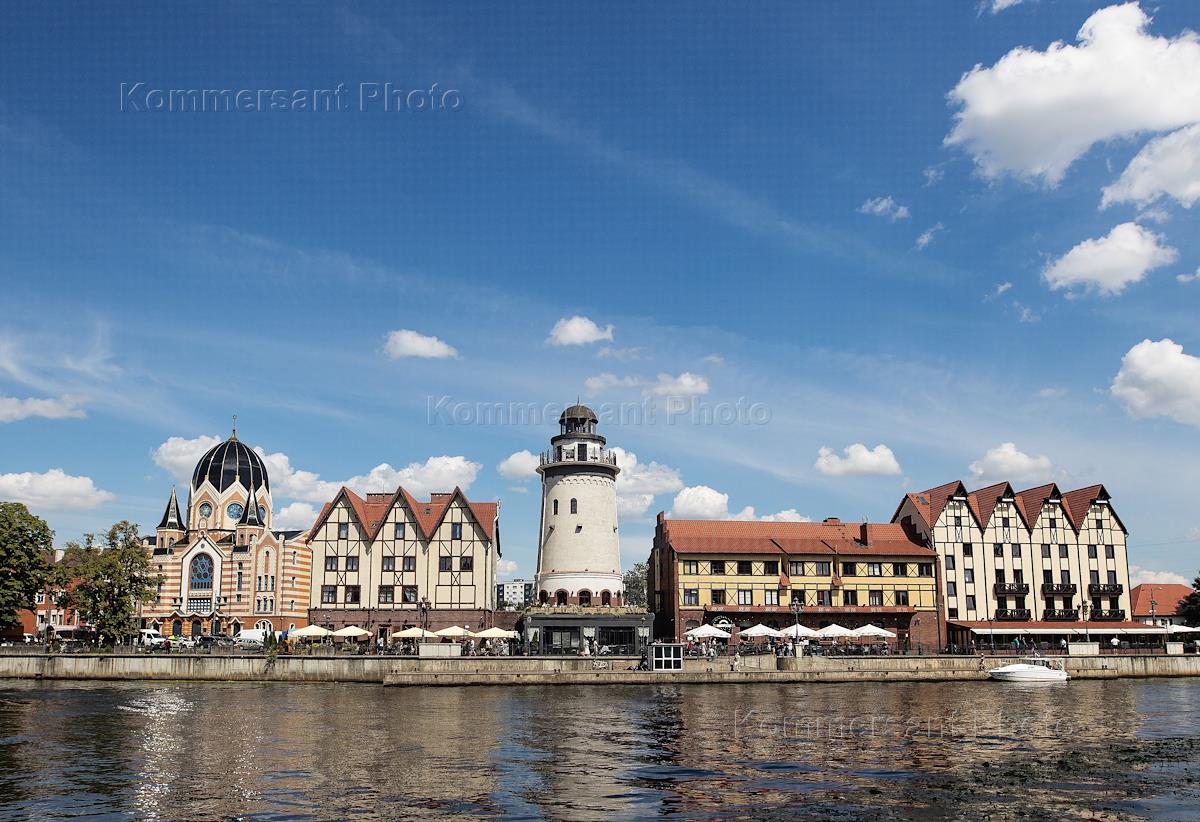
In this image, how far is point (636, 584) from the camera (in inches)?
6083

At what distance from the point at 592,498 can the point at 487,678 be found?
20.5m

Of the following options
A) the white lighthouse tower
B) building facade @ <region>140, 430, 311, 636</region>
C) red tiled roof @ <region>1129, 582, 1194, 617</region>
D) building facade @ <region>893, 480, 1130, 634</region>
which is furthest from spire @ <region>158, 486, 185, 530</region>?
red tiled roof @ <region>1129, 582, 1194, 617</region>

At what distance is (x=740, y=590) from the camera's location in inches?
3275

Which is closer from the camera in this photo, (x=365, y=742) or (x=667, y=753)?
(x=667, y=753)

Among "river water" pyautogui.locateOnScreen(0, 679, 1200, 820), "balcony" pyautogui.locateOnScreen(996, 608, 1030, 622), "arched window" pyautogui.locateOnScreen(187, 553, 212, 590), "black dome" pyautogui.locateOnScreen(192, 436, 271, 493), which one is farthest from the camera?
"black dome" pyautogui.locateOnScreen(192, 436, 271, 493)

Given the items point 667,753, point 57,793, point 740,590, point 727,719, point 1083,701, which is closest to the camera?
point 57,793

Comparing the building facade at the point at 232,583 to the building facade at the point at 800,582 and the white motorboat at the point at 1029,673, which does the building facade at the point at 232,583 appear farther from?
the white motorboat at the point at 1029,673

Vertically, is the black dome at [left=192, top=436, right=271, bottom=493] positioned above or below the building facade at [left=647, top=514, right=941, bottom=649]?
above

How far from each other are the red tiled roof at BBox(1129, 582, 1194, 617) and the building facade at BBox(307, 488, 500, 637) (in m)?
66.9

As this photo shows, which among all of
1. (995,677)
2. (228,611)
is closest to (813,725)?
(995,677)

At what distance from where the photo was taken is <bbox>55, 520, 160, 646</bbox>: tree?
73500 mm

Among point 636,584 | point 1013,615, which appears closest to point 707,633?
point 1013,615

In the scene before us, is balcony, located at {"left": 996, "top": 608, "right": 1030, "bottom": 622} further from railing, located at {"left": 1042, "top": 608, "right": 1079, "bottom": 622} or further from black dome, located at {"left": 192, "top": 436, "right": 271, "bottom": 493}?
black dome, located at {"left": 192, "top": 436, "right": 271, "bottom": 493}

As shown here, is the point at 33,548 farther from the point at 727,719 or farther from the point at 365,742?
the point at 727,719
